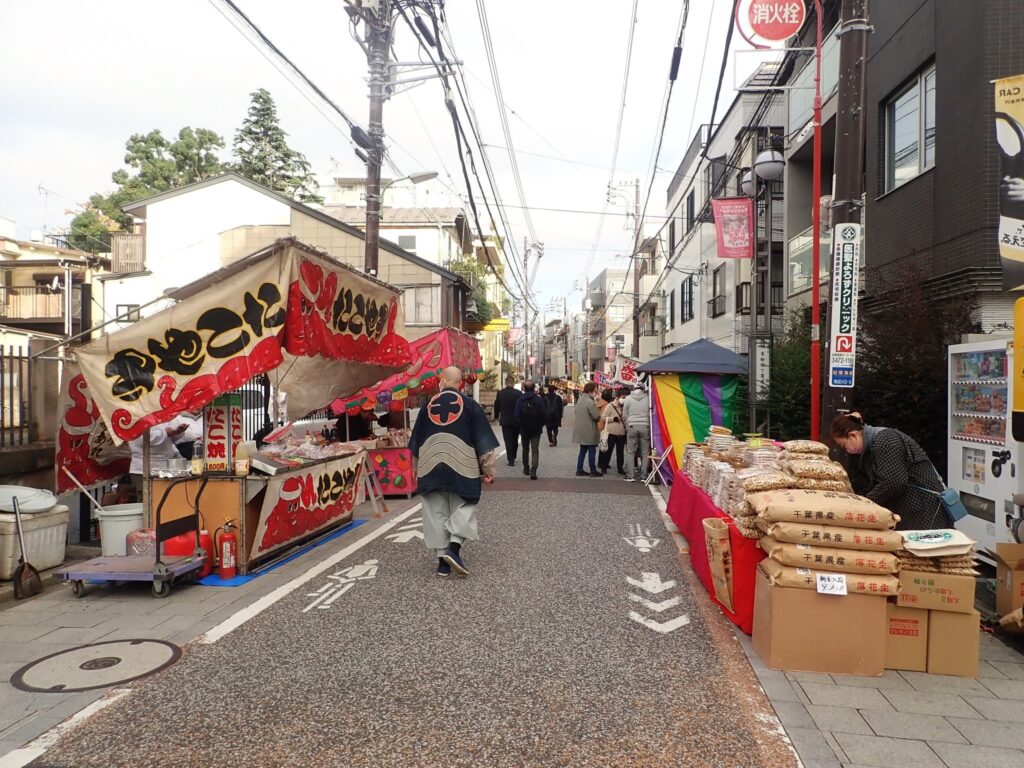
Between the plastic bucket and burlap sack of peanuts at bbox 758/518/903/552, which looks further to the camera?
the plastic bucket

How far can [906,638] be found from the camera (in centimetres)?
457

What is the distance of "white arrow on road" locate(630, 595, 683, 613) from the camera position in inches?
231

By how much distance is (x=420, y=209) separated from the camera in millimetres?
37688

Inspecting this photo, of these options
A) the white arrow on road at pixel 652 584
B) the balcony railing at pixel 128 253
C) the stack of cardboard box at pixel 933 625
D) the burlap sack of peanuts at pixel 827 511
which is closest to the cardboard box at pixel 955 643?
the stack of cardboard box at pixel 933 625

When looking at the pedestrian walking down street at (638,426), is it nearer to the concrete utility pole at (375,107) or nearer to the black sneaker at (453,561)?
the concrete utility pole at (375,107)

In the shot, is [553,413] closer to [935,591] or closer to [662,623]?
[662,623]

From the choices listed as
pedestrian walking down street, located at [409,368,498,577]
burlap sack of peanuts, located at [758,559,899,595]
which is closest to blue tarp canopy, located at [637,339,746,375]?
pedestrian walking down street, located at [409,368,498,577]

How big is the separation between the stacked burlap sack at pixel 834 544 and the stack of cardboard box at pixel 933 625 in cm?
20

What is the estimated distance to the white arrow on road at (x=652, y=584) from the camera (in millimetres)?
6404

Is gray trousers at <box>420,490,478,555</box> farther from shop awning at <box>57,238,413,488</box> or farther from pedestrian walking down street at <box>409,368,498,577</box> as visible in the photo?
shop awning at <box>57,238,413,488</box>

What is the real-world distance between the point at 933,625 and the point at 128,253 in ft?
98.6

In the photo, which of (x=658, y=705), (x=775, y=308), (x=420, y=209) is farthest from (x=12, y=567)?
(x=420, y=209)

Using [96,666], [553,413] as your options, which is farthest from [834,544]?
[553,413]

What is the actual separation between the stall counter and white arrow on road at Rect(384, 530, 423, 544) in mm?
876
